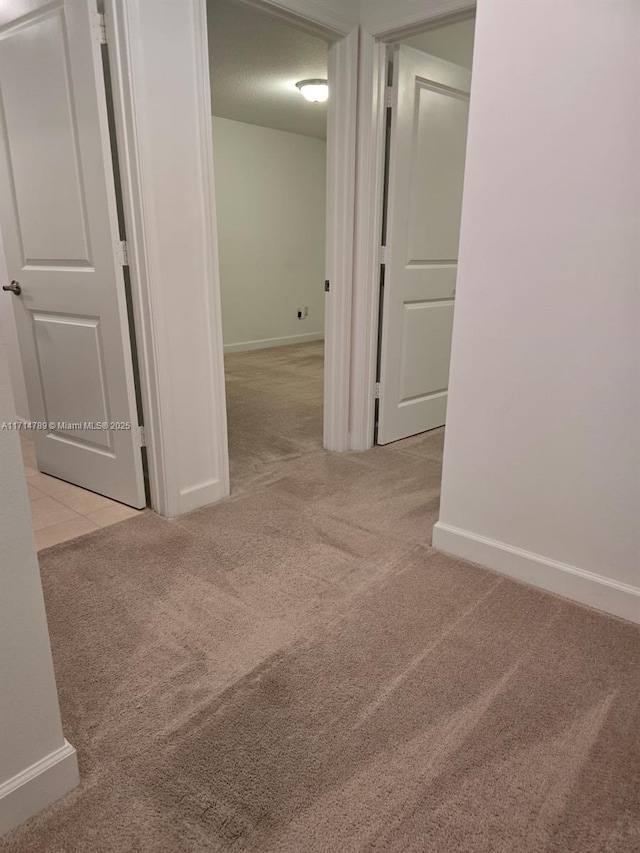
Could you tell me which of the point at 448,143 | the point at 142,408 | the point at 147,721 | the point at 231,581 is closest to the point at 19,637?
the point at 147,721

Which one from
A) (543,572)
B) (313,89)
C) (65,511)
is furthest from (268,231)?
(543,572)

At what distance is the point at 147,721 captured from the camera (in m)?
1.41

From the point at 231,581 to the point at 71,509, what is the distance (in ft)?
3.22

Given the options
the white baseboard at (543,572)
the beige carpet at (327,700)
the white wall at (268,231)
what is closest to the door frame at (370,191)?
the beige carpet at (327,700)

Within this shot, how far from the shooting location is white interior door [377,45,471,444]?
2959 millimetres

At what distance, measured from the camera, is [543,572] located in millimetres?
1965

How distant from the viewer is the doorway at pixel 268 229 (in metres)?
3.65

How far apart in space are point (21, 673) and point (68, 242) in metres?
1.80

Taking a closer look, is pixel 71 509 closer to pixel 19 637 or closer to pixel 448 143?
pixel 19 637

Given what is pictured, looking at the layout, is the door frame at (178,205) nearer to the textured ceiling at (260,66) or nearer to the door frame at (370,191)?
the door frame at (370,191)

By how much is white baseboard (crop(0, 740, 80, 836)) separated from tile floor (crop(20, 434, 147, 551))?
46.1 inches

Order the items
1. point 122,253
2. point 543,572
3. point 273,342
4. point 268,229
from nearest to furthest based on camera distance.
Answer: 1. point 543,572
2. point 122,253
3. point 268,229
4. point 273,342

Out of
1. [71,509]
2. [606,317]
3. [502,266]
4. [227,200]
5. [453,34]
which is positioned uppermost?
[453,34]

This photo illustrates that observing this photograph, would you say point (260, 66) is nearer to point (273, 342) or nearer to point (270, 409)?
point (270, 409)
